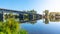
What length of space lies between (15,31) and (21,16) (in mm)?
37557

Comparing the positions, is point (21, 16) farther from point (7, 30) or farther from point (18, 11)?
point (7, 30)

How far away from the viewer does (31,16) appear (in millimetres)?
51312

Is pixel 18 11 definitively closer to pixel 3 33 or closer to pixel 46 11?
pixel 46 11

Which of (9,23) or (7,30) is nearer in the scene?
(7,30)

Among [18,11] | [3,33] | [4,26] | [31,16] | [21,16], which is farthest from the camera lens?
[31,16]

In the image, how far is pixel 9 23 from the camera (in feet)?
31.8

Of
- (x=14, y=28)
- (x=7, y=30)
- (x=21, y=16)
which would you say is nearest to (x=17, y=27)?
(x=14, y=28)

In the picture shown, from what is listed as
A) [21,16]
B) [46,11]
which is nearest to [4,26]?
[21,16]

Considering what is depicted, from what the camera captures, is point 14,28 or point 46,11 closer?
point 14,28

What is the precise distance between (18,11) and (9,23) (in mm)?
33414

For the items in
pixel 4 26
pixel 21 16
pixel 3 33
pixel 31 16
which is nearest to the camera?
pixel 3 33

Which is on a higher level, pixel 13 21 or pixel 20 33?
pixel 13 21

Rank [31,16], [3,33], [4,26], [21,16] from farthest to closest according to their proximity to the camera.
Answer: [31,16], [21,16], [4,26], [3,33]

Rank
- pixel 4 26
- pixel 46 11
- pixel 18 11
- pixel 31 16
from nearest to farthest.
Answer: pixel 4 26 → pixel 18 11 → pixel 31 16 → pixel 46 11
